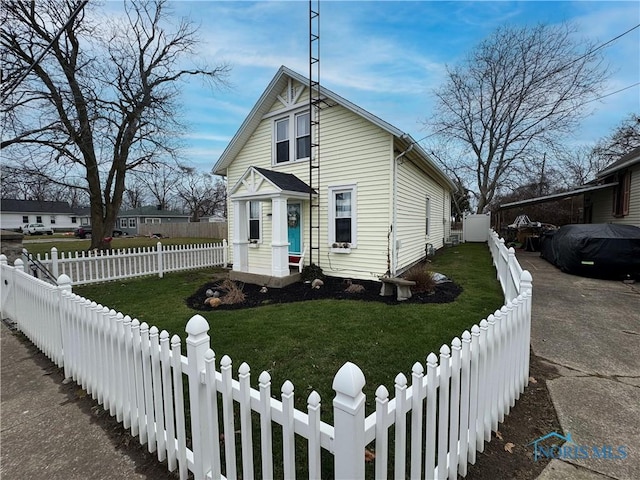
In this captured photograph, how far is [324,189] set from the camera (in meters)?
8.98

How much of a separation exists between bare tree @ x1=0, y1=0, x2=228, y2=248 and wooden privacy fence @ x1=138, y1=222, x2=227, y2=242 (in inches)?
663

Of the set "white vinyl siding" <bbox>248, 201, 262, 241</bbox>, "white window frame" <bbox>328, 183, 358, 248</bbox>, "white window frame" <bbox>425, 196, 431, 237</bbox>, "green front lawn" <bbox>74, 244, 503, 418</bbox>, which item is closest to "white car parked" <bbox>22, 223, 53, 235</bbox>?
"green front lawn" <bbox>74, 244, 503, 418</bbox>

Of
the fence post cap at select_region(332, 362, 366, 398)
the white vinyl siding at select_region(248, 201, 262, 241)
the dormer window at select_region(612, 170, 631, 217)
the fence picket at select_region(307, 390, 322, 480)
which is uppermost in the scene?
the dormer window at select_region(612, 170, 631, 217)

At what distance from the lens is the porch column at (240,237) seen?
9414 millimetres

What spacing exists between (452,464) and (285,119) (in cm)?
977

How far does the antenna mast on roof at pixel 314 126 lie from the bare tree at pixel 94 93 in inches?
345

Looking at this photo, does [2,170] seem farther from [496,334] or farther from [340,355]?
[496,334]

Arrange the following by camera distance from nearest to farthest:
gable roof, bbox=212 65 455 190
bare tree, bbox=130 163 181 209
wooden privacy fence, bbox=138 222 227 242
Result: 1. gable roof, bbox=212 65 455 190
2. bare tree, bbox=130 163 181 209
3. wooden privacy fence, bbox=138 222 227 242

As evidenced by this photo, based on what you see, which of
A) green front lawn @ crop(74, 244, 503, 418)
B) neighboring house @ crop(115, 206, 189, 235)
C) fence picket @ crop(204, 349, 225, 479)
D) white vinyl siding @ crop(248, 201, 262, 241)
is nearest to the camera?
fence picket @ crop(204, 349, 225, 479)

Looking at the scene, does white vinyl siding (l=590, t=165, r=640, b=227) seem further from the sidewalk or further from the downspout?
the sidewalk

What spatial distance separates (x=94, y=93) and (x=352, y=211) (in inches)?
485

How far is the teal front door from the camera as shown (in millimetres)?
9422

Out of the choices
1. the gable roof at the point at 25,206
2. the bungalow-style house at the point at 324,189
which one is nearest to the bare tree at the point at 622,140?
the bungalow-style house at the point at 324,189

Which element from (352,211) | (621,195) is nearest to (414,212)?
(352,211)
